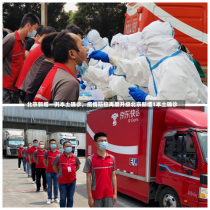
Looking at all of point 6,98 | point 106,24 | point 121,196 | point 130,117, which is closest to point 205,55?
point 130,117

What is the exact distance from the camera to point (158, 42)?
14.0 feet

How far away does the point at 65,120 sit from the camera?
22.5 meters

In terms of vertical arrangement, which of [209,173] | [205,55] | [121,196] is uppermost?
[205,55]

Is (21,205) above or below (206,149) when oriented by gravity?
below

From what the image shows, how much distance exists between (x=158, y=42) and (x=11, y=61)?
224 centimetres

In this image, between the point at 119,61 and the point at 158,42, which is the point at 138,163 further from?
the point at 158,42

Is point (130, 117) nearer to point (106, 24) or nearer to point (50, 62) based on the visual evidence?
point (50, 62)

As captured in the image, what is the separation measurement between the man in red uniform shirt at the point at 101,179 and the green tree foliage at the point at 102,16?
30.7 feet

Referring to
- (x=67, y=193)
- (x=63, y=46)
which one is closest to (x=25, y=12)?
(x=67, y=193)

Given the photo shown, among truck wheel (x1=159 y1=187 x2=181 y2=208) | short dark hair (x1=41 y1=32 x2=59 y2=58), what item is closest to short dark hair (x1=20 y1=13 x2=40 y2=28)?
short dark hair (x1=41 y1=32 x2=59 y2=58)

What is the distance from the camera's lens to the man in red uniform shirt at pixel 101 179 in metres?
4.16

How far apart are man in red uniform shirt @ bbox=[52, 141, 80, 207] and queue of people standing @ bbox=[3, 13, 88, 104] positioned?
1.91 meters

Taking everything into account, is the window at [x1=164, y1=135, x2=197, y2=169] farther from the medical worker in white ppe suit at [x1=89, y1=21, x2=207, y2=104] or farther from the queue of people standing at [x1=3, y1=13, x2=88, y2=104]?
the queue of people standing at [x1=3, y1=13, x2=88, y2=104]

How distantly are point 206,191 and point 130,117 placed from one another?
254 cm
